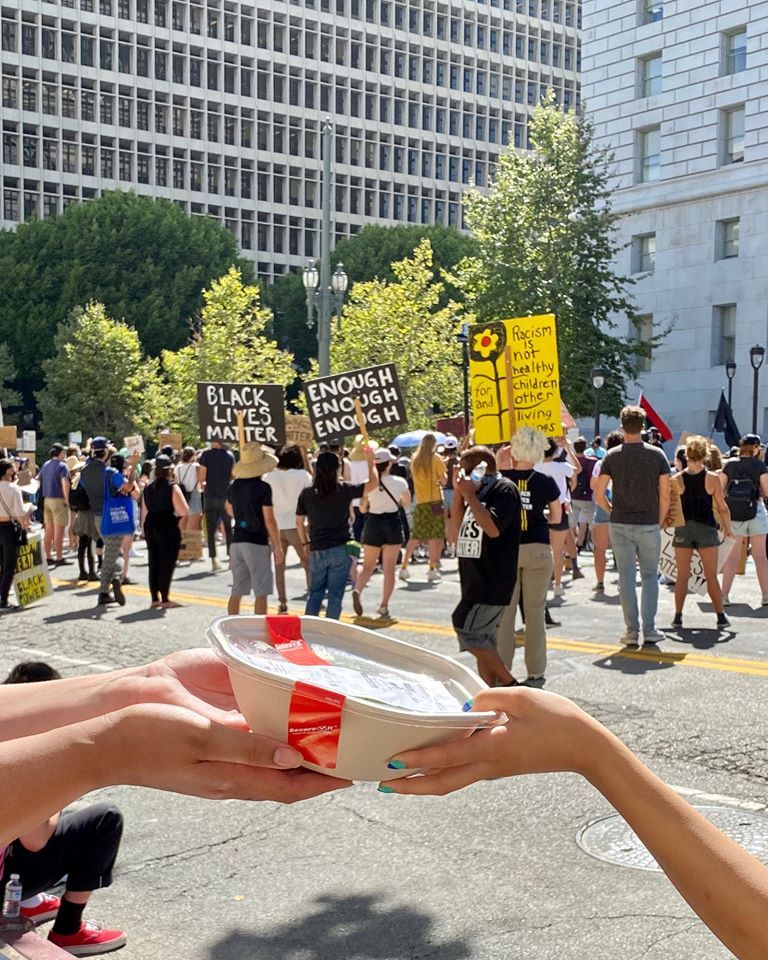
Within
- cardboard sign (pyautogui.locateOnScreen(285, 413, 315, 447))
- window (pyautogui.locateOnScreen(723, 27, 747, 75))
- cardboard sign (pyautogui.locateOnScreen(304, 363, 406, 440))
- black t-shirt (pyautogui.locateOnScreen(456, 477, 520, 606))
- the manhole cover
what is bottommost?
the manhole cover

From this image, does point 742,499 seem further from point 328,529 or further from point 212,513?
point 212,513

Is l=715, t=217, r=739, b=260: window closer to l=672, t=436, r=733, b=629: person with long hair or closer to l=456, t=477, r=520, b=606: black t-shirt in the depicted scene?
l=672, t=436, r=733, b=629: person with long hair

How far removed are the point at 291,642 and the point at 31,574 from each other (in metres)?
13.7

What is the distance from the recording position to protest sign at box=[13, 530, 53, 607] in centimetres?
1465

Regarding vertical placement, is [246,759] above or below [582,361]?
below

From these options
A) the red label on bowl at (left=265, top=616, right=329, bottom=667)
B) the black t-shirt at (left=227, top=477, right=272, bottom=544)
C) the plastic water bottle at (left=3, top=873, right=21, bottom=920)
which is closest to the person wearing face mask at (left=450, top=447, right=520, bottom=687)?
the black t-shirt at (left=227, top=477, right=272, bottom=544)

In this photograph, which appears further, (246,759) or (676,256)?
(676,256)

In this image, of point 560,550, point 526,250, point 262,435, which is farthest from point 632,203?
point 560,550

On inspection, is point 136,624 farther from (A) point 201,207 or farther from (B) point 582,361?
(A) point 201,207

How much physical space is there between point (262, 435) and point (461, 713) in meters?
17.4

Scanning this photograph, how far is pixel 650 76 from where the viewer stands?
164 ft

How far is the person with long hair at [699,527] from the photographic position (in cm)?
1240

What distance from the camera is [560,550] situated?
14.7 meters

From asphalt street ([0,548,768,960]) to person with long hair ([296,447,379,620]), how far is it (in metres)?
3.07
